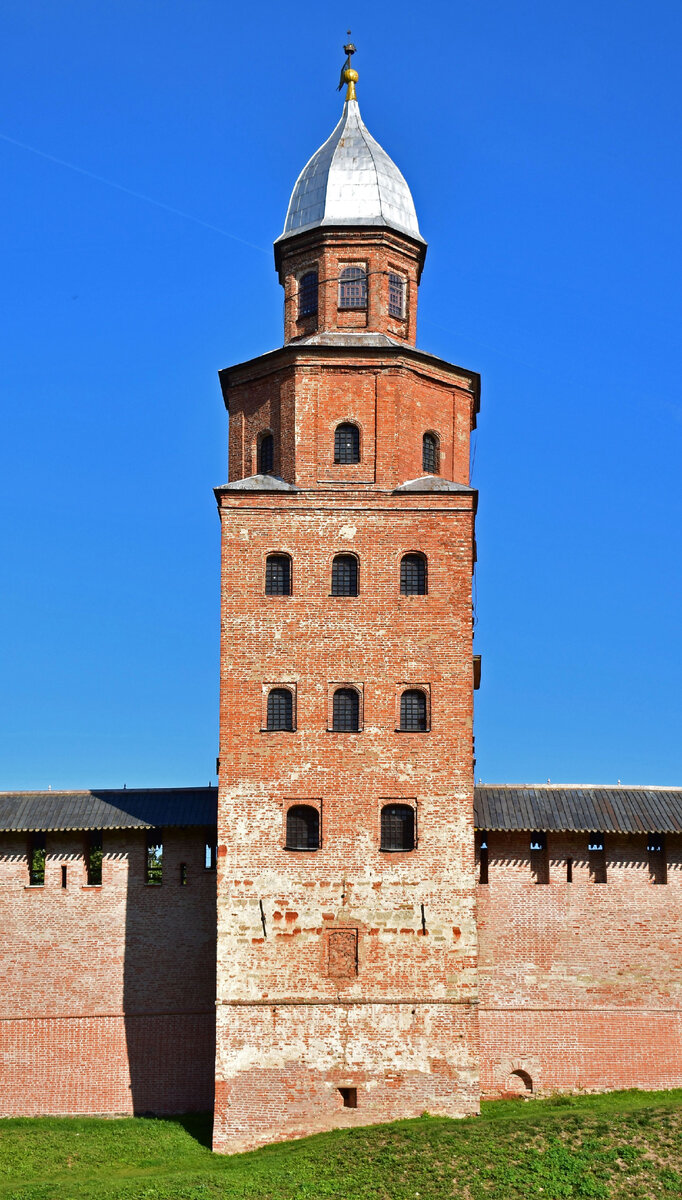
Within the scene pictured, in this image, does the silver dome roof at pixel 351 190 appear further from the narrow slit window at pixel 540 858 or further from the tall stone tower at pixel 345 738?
the narrow slit window at pixel 540 858

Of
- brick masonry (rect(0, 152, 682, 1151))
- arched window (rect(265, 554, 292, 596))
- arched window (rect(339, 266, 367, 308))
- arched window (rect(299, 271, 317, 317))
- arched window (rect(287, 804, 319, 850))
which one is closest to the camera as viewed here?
brick masonry (rect(0, 152, 682, 1151))

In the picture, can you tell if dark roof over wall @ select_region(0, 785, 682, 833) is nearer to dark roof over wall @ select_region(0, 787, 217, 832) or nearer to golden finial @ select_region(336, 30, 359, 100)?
dark roof over wall @ select_region(0, 787, 217, 832)

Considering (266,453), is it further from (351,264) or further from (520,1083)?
(520,1083)

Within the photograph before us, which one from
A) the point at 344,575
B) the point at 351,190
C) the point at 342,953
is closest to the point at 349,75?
the point at 351,190

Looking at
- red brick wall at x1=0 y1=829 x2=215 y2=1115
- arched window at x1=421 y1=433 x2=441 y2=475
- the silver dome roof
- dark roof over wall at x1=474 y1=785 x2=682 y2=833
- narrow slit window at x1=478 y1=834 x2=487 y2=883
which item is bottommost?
red brick wall at x1=0 y1=829 x2=215 y2=1115

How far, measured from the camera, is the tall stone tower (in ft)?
86.9

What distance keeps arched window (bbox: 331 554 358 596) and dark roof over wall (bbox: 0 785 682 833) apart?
556cm

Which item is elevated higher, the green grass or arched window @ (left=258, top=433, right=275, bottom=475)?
arched window @ (left=258, top=433, right=275, bottom=475)

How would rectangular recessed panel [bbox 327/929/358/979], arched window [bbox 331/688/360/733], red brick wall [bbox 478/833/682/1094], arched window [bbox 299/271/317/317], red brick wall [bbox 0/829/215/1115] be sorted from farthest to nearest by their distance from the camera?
arched window [bbox 299/271/317/317]
red brick wall [bbox 0/829/215/1115]
red brick wall [bbox 478/833/682/1094]
arched window [bbox 331/688/360/733]
rectangular recessed panel [bbox 327/929/358/979]

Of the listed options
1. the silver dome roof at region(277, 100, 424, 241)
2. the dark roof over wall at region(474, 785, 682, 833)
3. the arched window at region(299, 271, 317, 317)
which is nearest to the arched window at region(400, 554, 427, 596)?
the dark roof over wall at region(474, 785, 682, 833)

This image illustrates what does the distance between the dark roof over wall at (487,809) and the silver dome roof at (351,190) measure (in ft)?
40.8

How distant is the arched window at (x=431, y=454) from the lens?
29906 mm

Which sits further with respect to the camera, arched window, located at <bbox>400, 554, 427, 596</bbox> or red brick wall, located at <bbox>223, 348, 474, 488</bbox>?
red brick wall, located at <bbox>223, 348, 474, 488</bbox>

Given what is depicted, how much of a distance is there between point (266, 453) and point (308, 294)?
3.79m
